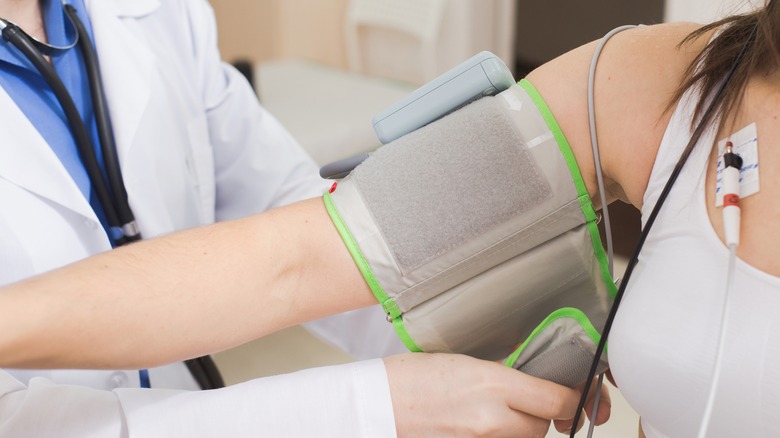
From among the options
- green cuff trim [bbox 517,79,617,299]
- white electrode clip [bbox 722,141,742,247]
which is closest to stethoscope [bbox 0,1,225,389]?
green cuff trim [bbox 517,79,617,299]

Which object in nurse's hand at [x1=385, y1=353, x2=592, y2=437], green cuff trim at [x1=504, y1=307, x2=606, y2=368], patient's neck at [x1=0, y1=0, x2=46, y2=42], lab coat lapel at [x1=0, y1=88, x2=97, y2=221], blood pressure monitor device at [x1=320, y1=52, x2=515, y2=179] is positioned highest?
patient's neck at [x1=0, y1=0, x2=46, y2=42]

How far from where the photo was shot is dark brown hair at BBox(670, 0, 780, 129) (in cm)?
67

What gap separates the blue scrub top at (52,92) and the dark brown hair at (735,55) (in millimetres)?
771

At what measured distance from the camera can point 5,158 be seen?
0.95 m

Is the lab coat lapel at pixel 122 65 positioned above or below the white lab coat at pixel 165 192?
above

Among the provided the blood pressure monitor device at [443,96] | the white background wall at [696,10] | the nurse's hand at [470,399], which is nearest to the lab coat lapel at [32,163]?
the blood pressure monitor device at [443,96]

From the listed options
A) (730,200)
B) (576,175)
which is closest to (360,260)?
(576,175)

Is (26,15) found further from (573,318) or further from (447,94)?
(573,318)

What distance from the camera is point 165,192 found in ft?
3.76

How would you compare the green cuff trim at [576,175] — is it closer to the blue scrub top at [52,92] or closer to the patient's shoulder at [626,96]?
the patient's shoulder at [626,96]

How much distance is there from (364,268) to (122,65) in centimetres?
58

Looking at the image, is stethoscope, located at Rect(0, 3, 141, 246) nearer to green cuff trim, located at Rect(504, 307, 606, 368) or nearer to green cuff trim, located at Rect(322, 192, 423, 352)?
green cuff trim, located at Rect(322, 192, 423, 352)

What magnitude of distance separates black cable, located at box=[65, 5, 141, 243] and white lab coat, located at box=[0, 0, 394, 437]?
0.04 ft

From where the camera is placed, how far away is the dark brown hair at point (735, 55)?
0.67 m
